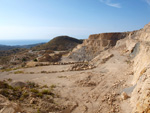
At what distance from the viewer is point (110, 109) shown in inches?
193

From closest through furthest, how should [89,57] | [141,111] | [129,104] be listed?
[141,111] < [129,104] < [89,57]

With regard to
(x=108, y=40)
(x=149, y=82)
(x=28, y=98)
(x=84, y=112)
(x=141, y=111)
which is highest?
(x=108, y=40)

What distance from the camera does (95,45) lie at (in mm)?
27609

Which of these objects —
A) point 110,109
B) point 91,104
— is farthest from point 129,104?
point 91,104

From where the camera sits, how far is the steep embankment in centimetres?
2594

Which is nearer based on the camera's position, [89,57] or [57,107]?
[57,107]

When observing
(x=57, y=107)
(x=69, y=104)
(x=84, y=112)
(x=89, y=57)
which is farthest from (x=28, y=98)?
(x=89, y=57)

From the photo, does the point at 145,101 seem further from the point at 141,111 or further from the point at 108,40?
the point at 108,40

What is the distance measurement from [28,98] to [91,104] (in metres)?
3.06

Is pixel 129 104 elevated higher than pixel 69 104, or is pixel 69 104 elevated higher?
pixel 129 104

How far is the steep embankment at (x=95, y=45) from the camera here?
85.1ft

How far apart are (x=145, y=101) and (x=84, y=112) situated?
99.1 inches

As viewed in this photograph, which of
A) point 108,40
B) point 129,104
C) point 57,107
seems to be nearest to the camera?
point 129,104

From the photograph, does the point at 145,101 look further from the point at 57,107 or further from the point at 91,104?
the point at 57,107
